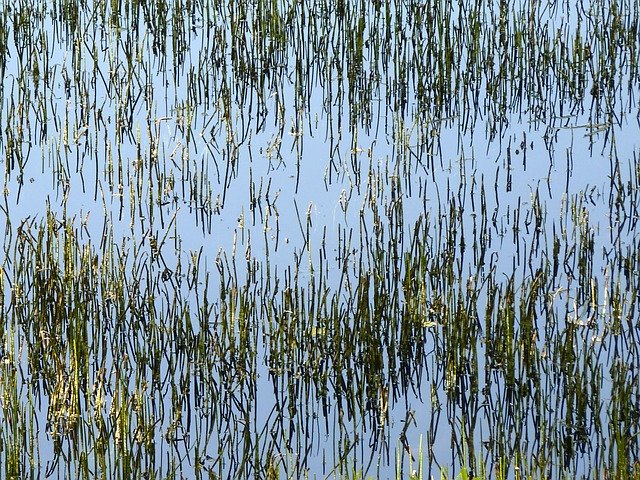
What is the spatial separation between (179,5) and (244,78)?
3.96 ft

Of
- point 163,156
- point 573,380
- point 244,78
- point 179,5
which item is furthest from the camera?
point 179,5

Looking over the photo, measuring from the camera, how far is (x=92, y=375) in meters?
4.70

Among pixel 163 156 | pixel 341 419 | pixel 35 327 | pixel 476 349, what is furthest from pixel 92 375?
pixel 163 156

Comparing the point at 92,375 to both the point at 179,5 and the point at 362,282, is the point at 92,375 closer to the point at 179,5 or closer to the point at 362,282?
the point at 362,282

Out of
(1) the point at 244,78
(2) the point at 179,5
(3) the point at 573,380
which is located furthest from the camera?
(2) the point at 179,5

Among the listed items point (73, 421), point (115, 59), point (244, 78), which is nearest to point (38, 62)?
point (115, 59)

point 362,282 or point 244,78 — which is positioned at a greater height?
point 244,78

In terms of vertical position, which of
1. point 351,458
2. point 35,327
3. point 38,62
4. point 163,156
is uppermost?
point 38,62

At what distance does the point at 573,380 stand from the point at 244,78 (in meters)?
3.64

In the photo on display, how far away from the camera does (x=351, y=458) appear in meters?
4.32

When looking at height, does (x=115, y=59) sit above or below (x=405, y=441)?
above

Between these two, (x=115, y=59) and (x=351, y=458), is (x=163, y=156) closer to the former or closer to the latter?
(x=115, y=59)

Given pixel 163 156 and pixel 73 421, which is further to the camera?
pixel 163 156

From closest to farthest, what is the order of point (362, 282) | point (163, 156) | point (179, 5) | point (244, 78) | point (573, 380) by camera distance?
point (573, 380) → point (362, 282) → point (163, 156) → point (244, 78) → point (179, 5)
